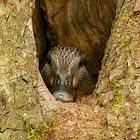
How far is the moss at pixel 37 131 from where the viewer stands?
2.91m

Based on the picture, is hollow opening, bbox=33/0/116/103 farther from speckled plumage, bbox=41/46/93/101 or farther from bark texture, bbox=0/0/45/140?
bark texture, bbox=0/0/45/140

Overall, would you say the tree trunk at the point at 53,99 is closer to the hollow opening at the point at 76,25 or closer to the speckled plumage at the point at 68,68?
the speckled plumage at the point at 68,68

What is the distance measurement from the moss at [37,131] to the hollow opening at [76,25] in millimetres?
1243

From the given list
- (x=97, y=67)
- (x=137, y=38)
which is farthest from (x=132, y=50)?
(x=97, y=67)

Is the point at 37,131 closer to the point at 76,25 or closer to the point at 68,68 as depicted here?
the point at 68,68

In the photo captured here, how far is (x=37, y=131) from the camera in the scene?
2934mm

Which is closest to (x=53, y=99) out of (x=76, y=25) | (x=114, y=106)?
(x=114, y=106)

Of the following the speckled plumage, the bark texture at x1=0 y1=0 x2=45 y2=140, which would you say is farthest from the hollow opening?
the bark texture at x1=0 y1=0 x2=45 y2=140

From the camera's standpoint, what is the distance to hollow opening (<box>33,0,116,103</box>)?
4.34 m

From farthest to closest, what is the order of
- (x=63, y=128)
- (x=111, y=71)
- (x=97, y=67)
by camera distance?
1. (x=97, y=67)
2. (x=111, y=71)
3. (x=63, y=128)

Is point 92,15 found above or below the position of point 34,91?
above

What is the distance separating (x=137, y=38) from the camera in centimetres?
311

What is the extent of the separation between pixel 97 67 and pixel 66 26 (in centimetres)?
55

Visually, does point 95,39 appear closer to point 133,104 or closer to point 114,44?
point 114,44
